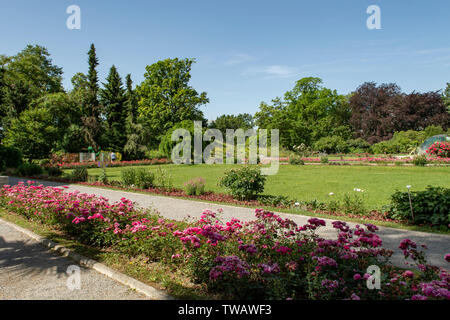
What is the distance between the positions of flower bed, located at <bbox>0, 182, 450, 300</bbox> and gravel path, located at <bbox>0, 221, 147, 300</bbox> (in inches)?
26.0

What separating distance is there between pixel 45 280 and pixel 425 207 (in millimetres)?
6832

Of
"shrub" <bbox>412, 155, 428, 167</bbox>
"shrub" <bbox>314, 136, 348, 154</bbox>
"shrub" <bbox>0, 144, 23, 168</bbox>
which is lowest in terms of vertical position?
"shrub" <bbox>412, 155, 428, 167</bbox>

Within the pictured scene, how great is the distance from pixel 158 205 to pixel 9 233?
3.61 m

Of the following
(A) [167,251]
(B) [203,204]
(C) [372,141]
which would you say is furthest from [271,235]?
(C) [372,141]

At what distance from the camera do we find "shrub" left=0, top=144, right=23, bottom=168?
2072 centimetres

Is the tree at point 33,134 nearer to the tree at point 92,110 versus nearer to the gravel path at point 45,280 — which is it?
the tree at point 92,110

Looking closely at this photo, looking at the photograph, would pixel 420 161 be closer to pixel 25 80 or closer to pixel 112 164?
pixel 112 164

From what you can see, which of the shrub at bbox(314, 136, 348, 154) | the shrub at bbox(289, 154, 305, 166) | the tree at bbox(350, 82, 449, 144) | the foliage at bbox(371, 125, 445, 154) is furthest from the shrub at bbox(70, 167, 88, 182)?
the tree at bbox(350, 82, 449, 144)

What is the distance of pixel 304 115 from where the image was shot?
148 feet

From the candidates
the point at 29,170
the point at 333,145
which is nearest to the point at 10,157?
the point at 29,170

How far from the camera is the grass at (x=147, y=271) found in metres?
3.22

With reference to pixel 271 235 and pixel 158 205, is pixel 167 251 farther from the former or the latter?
pixel 158 205

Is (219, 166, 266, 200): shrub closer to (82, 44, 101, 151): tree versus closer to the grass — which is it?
the grass

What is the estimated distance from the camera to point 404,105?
137 ft
